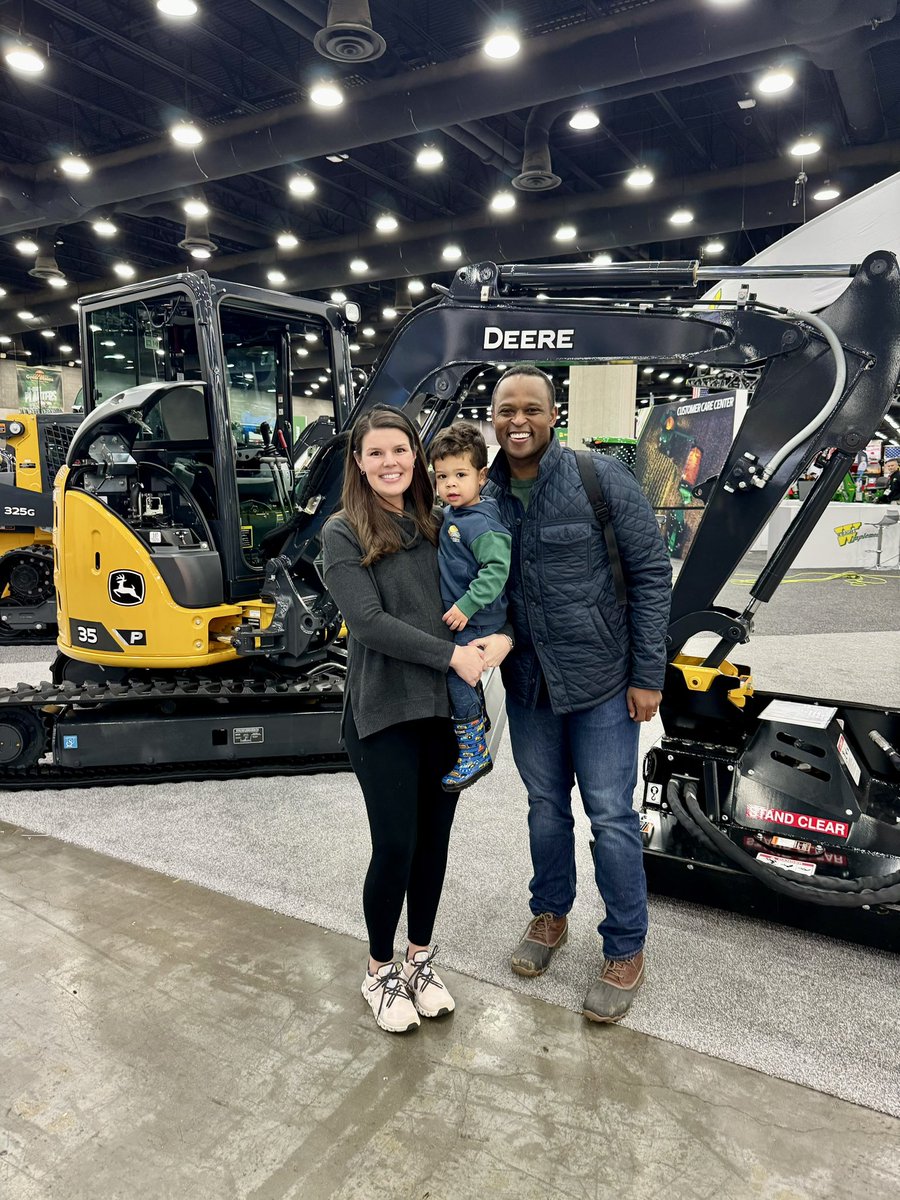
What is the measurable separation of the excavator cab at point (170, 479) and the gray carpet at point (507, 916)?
3.13 feet

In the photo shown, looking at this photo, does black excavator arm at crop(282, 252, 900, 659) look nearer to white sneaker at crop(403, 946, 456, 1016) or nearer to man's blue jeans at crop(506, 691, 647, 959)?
man's blue jeans at crop(506, 691, 647, 959)

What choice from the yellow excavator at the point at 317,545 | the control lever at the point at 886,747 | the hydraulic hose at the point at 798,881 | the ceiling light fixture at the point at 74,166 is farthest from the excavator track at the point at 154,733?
the ceiling light fixture at the point at 74,166

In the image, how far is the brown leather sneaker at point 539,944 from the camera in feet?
8.55

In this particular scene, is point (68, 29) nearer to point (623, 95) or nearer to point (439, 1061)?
point (623, 95)

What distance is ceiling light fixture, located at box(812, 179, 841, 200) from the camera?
10.6 meters

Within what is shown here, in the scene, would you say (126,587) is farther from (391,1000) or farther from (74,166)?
(74,166)

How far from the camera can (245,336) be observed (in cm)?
495

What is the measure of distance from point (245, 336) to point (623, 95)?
19.5 feet

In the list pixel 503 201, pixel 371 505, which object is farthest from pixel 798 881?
pixel 503 201

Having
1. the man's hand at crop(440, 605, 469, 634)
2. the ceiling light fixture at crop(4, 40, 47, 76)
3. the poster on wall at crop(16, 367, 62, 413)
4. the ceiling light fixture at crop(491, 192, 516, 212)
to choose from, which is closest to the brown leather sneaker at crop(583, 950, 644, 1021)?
the man's hand at crop(440, 605, 469, 634)

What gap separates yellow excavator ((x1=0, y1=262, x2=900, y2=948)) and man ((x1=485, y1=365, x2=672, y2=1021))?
131mm

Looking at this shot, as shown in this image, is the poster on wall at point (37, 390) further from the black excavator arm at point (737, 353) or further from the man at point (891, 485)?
the black excavator arm at point (737, 353)

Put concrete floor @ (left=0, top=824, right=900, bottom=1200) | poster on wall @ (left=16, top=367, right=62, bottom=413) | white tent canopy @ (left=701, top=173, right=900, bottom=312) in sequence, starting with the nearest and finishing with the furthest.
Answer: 1. concrete floor @ (left=0, top=824, right=900, bottom=1200)
2. white tent canopy @ (left=701, top=173, right=900, bottom=312)
3. poster on wall @ (left=16, top=367, right=62, bottom=413)

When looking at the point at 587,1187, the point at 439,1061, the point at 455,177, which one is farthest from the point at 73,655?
the point at 455,177
